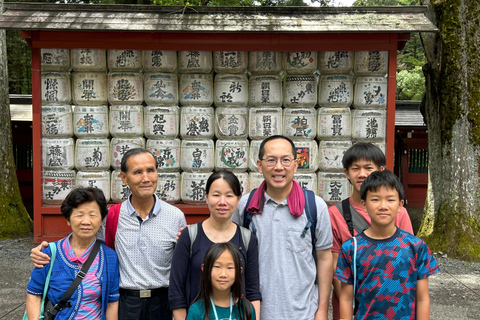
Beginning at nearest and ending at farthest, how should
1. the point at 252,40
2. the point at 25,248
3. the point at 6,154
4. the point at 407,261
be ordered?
the point at 407,261, the point at 252,40, the point at 25,248, the point at 6,154

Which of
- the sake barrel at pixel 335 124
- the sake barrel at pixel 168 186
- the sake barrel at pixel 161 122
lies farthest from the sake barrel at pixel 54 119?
the sake barrel at pixel 335 124

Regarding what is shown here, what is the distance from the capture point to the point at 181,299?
269 cm

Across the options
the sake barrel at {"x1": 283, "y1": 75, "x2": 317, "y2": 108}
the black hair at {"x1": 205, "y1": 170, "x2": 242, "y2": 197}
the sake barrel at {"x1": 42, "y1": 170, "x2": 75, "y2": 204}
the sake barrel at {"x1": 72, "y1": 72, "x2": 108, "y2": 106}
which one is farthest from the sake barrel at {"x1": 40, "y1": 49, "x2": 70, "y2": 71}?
the black hair at {"x1": 205, "y1": 170, "x2": 242, "y2": 197}

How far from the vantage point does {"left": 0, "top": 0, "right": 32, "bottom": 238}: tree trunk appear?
818cm

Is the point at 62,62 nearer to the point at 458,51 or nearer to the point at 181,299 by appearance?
the point at 181,299

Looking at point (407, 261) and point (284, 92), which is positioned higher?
point (284, 92)

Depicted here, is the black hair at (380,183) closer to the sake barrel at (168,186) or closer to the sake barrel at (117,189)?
the sake barrel at (168,186)

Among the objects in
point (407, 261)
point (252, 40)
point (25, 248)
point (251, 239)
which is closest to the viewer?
point (407, 261)

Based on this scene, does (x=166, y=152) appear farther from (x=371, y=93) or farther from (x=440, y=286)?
(x=440, y=286)

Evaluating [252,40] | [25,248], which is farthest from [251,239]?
[25,248]

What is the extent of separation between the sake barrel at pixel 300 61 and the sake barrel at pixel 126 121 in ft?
7.75

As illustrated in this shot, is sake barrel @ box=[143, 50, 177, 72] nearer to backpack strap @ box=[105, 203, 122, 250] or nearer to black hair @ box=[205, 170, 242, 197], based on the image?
backpack strap @ box=[105, 203, 122, 250]

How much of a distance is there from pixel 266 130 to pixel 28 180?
843 centimetres

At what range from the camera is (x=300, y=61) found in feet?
22.0
